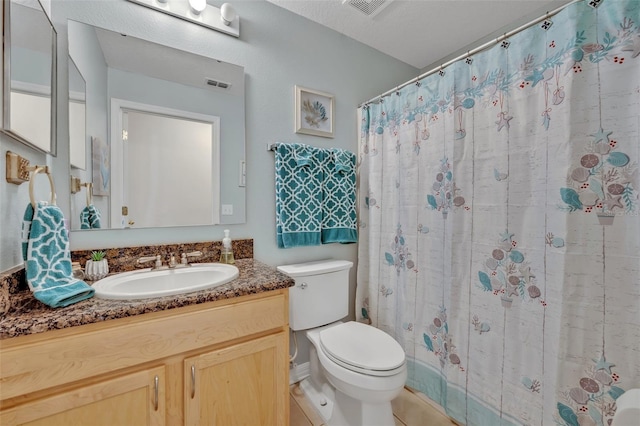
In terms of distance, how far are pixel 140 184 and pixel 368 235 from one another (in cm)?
144

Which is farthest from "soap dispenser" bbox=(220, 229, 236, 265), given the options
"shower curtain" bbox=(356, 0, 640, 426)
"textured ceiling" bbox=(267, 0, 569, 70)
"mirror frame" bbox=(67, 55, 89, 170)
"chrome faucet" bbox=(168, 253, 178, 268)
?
"textured ceiling" bbox=(267, 0, 569, 70)

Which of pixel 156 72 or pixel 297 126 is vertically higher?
pixel 156 72

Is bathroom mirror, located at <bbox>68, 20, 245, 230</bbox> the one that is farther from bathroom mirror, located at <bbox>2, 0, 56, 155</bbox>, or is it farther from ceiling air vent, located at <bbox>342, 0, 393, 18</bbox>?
ceiling air vent, located at <bbox>342, 0, 393, 18</bbox>

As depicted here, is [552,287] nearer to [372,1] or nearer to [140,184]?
[372,1]

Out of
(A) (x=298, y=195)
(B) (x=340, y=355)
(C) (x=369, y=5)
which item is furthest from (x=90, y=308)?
(C) (x=369, y=5)

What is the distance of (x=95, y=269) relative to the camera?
111 centimetres

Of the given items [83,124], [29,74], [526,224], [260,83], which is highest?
[260,83]

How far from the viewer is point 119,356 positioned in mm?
824

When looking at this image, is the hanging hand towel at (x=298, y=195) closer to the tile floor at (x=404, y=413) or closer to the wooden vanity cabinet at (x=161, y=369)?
the wooden vanity cabinet at (x=161, y=369)

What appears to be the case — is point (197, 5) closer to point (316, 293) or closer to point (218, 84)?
point (218, 84)

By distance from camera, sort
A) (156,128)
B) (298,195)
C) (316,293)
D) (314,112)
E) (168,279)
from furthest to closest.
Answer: (314,112) < (298,195) < (316,293) < (156,128) < (168,279)

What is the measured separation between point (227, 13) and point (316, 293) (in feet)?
5.37

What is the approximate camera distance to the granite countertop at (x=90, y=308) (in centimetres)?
71

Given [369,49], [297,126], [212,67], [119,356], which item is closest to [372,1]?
[369,49]
